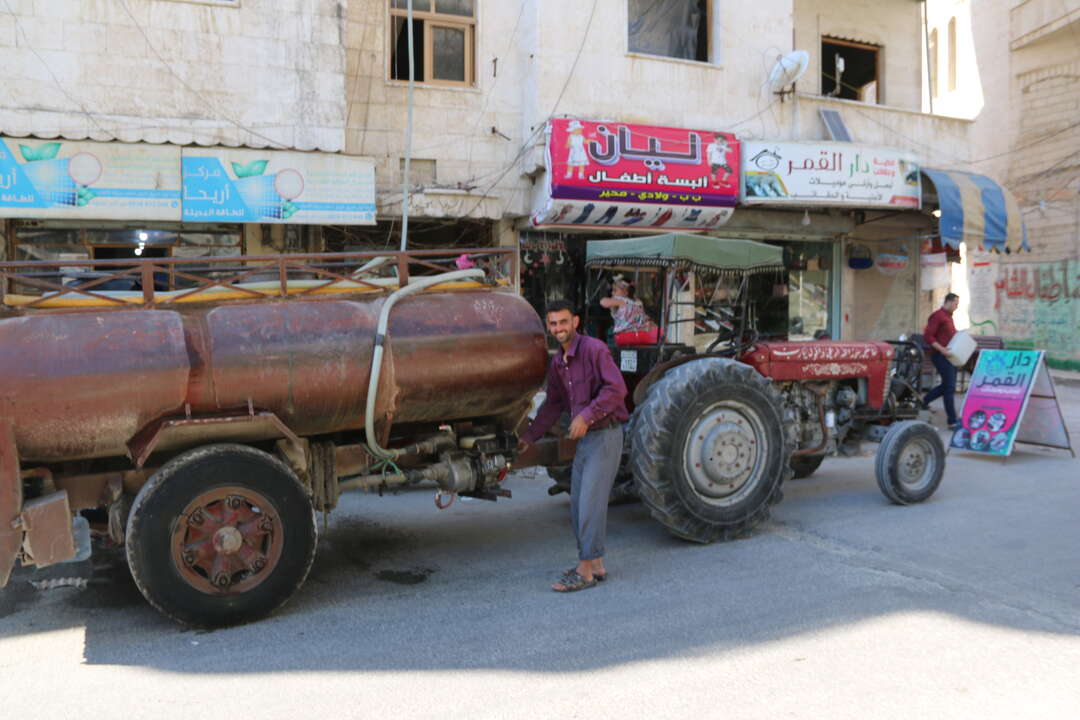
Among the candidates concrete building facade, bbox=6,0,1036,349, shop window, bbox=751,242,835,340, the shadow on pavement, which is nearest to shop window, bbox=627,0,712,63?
concrete building facade, bbox=6,0,1036,349

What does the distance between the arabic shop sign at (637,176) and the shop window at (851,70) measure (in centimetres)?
511

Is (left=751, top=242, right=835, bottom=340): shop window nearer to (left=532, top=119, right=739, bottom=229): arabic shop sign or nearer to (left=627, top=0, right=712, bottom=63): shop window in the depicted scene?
(left=532, top=119, right=739, bottom=229): arabic shop sign

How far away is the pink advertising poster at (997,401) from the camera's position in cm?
897

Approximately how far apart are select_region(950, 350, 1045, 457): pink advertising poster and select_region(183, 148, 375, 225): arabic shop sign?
7.61 metres

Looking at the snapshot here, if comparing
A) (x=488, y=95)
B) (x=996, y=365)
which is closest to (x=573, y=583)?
(x=996, y=365)

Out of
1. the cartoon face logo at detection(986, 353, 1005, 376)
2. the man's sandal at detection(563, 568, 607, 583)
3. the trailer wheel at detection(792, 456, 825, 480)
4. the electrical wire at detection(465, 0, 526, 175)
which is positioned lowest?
the man's sandal at detection(563, 568, 607, 583)

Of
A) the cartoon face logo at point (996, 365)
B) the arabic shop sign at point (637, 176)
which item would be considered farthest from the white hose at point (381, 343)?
the cartoon face logo at point (996, 365)

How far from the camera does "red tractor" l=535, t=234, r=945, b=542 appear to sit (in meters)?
5.73

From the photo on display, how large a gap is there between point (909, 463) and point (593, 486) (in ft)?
11.5

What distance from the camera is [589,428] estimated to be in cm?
513

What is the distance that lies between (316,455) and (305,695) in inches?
71.5

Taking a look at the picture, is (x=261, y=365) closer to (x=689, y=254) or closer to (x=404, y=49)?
(x=689, y=254)

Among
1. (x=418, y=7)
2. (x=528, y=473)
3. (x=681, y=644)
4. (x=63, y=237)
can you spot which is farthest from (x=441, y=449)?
(x=418, y=7)

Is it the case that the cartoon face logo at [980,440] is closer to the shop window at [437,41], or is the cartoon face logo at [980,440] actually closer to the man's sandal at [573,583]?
the man's sandal at [573,583]
